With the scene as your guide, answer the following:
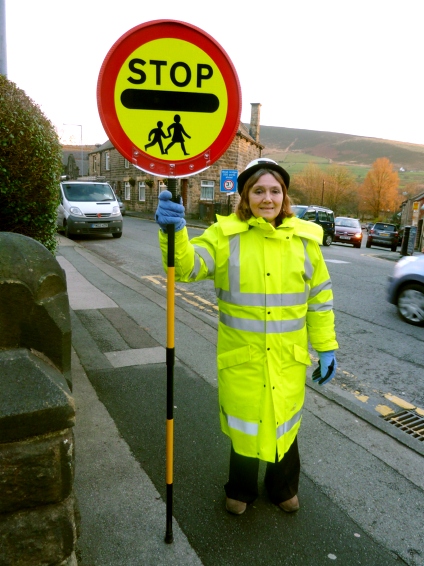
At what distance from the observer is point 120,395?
4.14 metres

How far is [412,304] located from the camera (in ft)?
24.8

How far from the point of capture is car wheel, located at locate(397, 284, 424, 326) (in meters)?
7.46

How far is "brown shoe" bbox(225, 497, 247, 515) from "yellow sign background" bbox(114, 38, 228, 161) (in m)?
1.99

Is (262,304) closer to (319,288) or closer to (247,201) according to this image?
(319,288)

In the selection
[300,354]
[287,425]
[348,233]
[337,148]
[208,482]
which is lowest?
[348,233]

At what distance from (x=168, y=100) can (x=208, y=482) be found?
7.70 ft

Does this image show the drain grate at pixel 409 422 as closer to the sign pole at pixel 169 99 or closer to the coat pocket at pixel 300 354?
the coat pocket at pixel 300 354

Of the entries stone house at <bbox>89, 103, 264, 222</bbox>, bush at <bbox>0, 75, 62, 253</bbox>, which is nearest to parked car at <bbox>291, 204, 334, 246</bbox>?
stone house at <bbox>89, 103, 264, 222</bbox>

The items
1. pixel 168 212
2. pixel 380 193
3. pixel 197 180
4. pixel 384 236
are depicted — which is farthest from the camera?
pixel 380 193

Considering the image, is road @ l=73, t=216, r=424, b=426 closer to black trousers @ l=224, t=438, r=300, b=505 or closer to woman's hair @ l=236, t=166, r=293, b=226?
black trousers @ l=224, t=438, r=300, b=505

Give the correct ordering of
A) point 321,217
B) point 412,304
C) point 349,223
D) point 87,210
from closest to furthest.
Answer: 1. point 412,304
2. point 87,210
3. point 321,217
4. point 349,223

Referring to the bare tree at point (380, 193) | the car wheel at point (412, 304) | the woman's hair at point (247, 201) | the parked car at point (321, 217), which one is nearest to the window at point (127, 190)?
the parked car at point (321, 217)

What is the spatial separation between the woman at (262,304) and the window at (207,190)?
113ft

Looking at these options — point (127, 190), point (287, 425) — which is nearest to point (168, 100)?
point (287, 425)
